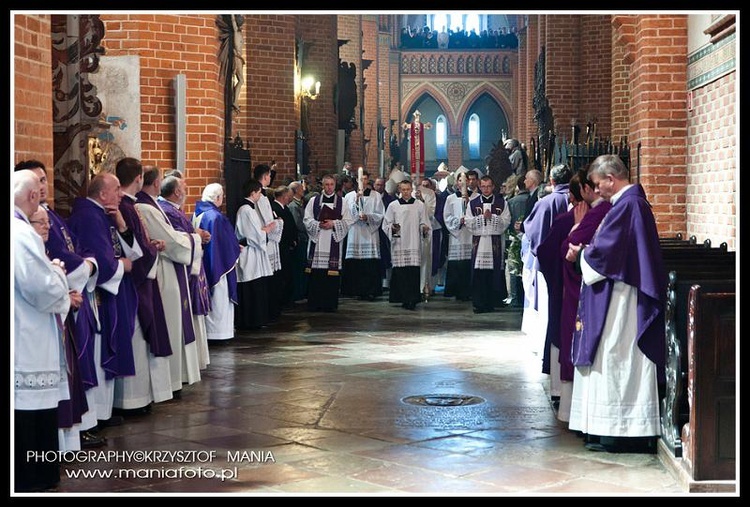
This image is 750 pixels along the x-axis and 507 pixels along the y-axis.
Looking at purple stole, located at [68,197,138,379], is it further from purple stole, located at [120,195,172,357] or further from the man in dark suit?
the man in dark suit

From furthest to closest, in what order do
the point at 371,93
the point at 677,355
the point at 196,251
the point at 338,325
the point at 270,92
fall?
the point at 371,93
the point at 270,92
the point at 338,325
the point at 196,251
the point at 677,355

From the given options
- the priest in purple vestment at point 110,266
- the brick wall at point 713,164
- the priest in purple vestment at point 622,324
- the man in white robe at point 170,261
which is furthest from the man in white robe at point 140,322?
the brick wall at point 713,164

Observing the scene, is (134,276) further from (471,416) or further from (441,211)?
(441,211)

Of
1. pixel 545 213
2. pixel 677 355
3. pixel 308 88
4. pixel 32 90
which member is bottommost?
pixel 677 355

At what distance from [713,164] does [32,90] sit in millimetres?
5825

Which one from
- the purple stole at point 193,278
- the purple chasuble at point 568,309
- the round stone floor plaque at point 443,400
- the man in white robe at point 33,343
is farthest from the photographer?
the purple stole at point 193,278

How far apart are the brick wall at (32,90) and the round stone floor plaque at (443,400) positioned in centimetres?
329

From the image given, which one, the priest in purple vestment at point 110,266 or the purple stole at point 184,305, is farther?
the purple stole at point 184,305

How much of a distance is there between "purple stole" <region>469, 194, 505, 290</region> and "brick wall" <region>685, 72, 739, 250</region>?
4.99 m

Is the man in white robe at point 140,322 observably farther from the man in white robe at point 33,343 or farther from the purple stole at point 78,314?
the man in white robe at point 33,343

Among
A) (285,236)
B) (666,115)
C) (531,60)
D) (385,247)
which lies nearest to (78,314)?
(666,115)

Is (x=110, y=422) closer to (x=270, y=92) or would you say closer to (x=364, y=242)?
(x=364, y=242)

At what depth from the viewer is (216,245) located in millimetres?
11555

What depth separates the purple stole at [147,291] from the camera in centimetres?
825
